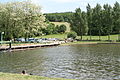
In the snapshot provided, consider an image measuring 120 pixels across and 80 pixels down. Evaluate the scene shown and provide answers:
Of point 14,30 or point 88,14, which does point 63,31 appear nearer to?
point 88,14

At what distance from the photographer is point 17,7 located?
69.2m

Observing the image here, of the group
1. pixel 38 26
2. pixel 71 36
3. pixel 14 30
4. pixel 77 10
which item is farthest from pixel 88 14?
pixel 14 30

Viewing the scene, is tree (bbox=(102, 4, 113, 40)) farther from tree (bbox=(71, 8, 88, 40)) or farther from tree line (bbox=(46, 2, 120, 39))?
tree (bbox=(71, 8, 88, 40))

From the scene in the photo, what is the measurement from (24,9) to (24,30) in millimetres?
7187

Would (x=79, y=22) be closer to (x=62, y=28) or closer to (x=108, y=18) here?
(x=108, y=18)

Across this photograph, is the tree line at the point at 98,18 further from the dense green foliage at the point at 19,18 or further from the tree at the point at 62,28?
the tree at the point at 62,28

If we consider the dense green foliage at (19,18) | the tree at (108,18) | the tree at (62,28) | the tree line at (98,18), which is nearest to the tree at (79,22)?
the tree line at (98,18)

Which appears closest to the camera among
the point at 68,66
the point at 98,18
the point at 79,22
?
the point at 68,66

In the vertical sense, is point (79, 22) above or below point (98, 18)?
below

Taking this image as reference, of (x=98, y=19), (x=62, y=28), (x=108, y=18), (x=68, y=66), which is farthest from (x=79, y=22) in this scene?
(x=68, y=66)

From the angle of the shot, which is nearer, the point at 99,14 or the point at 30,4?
the point at 30,4

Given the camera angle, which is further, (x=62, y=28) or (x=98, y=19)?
(x=62, y=28)

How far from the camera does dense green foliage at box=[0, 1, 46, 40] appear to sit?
66.5 meters

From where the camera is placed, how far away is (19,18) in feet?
218
